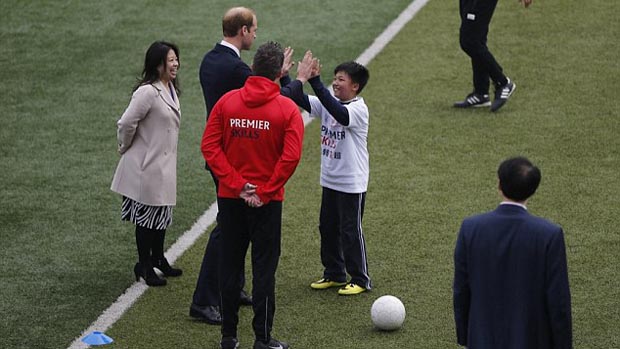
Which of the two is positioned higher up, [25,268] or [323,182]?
[323,182]

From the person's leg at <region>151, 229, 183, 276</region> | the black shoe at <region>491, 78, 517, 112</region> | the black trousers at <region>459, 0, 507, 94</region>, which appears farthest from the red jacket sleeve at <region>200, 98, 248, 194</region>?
the black shoe at <region>491, 78, 517, 112</region>

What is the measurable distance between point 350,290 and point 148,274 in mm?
1607

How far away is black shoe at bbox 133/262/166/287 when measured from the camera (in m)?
8.72

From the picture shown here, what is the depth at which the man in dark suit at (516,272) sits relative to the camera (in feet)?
17.9

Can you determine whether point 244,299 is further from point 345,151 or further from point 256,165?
point 256,165

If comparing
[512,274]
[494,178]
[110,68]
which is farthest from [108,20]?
[512,274]

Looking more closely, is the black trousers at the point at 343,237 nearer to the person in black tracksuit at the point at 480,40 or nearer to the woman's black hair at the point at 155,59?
the woman's black hair at the point at 155,59

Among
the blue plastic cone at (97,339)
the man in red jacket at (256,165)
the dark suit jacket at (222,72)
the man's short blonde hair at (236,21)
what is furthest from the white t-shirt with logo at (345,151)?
the blue plastic cone at (97,339)

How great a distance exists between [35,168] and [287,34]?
16.4 feet

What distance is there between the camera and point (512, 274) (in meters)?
5.54

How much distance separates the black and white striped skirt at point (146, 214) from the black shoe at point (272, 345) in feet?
5.23

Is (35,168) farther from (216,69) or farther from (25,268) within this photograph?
(216,69)

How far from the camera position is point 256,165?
7113 mm

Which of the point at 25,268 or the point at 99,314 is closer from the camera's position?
the point at 99,314
